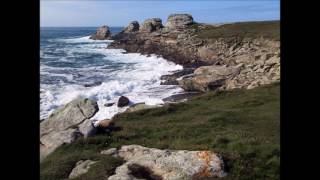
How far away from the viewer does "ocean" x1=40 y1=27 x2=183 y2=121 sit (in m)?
36.9

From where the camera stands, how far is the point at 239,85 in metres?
38.9

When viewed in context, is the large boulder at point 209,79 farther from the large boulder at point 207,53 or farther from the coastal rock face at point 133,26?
the coastal rock face at point 133,26

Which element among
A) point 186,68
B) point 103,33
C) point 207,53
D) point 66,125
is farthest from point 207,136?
point 103,33

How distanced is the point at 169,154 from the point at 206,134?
18.3ft

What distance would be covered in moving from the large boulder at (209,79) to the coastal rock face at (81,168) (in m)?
27.4

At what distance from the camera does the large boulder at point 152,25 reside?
289 ft

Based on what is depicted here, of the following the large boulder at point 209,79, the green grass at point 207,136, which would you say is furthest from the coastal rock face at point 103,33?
→ the green grass at point 207,136

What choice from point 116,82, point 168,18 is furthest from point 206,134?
point 168,18

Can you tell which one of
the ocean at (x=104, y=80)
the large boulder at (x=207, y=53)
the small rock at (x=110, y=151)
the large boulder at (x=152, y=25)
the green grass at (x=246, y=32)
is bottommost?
the small rock at (x=110, y=151)

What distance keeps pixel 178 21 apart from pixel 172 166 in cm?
7402

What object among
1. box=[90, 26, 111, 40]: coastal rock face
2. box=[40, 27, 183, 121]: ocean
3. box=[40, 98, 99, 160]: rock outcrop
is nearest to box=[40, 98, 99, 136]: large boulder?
box=[40, 98, 99, 160]: rock outcrop
